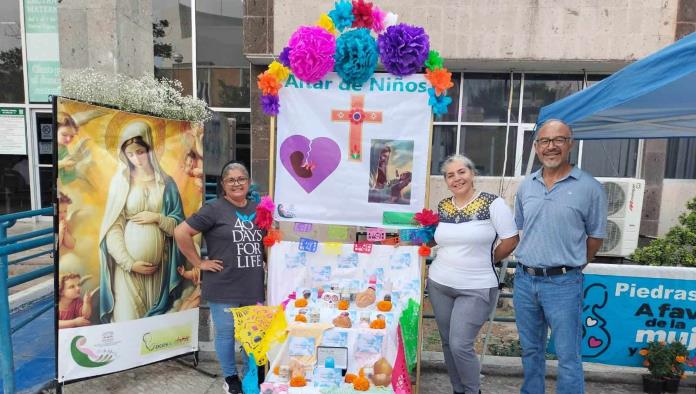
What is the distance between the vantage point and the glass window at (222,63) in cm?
866

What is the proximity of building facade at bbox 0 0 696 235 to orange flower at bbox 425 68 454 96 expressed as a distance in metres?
4.66

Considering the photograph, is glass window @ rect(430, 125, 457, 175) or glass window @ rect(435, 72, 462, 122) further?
glass window @ rect(430, 125, 457, 175)

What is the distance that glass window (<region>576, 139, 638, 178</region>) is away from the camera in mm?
8219

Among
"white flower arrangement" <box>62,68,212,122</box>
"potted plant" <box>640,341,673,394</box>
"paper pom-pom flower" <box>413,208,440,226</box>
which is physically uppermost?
"white flower arrangement" <box>62,68,212,122</box>

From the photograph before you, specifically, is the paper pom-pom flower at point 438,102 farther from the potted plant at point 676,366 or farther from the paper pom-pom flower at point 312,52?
the potted plant at point 676,366

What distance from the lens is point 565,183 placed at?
2.39 meters

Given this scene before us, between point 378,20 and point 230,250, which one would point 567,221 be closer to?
point 378,20

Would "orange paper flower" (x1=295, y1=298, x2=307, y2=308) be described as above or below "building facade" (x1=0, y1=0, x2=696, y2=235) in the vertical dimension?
below

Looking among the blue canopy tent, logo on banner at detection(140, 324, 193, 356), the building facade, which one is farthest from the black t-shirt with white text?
the building facade

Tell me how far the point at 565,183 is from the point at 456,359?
1291 millimetres

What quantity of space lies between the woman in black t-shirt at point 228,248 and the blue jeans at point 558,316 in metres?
1.76

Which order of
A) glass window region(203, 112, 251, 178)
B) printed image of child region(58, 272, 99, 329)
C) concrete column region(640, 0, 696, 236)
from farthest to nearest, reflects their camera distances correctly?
concrete column region(640, 0, 696, 236), glass window region(203, 112, 251, 178), printed image of child region(58, 272, 99, 329)

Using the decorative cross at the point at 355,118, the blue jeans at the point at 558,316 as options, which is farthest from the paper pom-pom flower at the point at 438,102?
the blue jeans at the point at 558,316

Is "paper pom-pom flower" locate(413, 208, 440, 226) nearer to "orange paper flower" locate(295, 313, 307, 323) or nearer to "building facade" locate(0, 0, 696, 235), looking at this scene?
"orange paper flower" locate(295, 313, 307, 323)
